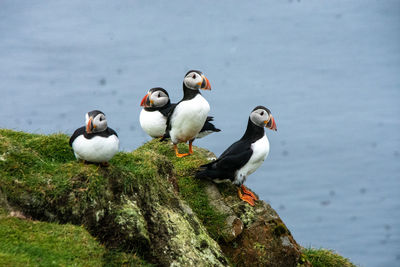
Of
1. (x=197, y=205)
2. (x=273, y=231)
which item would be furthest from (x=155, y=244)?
(x=273, y=231)

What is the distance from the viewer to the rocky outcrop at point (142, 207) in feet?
18.6

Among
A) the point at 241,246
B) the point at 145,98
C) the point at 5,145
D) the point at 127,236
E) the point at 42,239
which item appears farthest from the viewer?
the point at 145,98

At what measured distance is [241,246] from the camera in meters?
7.50

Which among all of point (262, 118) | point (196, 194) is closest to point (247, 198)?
point (196, 194)

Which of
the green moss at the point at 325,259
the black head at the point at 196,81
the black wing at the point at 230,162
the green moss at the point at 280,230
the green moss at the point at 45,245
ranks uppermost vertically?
the black head at the point at 196,81

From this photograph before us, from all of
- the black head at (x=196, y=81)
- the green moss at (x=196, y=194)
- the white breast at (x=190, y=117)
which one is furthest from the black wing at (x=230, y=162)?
the black head at (x=196, y=81)

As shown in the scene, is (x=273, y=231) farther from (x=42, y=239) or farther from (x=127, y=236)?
(x=42, y=239)

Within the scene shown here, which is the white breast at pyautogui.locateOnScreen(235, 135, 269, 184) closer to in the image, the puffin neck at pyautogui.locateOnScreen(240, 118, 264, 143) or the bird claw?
the puffin neck at pyautogui.locateOnScreen(240, 118, 264, 143)

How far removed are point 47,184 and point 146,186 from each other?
1.14m

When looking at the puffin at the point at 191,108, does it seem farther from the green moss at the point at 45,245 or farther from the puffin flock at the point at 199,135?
the green moss at the point at 45,245

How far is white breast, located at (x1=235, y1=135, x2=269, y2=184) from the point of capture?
751 cm

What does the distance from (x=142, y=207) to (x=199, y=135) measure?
11.0 ft

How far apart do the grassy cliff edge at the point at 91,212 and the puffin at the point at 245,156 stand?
0.62 metres

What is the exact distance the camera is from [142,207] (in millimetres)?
6160
